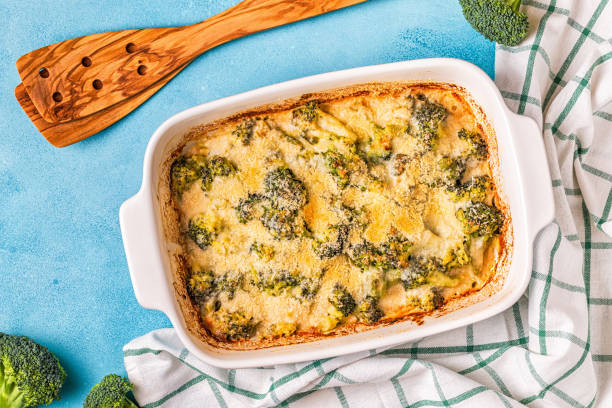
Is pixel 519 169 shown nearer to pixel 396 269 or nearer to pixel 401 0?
pixel 396 269

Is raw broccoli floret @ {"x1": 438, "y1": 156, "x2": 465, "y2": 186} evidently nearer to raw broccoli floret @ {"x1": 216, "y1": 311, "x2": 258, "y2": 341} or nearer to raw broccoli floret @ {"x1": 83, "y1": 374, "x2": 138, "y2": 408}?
raw broccoli floret @ {"x1": 216, "y1": 311, "x2": 258, "y2": 341}

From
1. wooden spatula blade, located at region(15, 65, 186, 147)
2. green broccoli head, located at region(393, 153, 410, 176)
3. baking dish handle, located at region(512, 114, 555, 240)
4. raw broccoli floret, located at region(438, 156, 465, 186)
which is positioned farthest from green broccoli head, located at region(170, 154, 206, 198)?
baking dish handle, located at region(512, 114, 555, 240)

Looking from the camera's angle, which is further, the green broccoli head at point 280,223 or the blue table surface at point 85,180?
the blue table surface at point 85,180

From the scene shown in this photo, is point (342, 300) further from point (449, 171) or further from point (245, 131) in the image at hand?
point (245, 131)

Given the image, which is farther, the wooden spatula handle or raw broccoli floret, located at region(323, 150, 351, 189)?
the wooden spatula handle

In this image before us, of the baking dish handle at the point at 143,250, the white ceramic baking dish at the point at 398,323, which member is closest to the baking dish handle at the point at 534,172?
the white ceramic baking dish at the point at 398,323

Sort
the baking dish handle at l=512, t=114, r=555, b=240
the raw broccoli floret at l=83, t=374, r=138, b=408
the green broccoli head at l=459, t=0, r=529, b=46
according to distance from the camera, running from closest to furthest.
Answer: the baking dish handle at l=512, t=114, r=555, b=240
the green broccoli head at l=459, t=0, r=529, b=46
the raw broccoli floret at l=83, t=374, r=138, b=408

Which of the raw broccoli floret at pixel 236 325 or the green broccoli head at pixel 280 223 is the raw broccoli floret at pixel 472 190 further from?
the raw broccoli floret at pixel 236 325

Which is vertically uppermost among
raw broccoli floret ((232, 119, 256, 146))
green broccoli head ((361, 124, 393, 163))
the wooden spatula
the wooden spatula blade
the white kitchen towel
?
the wooden spatula
